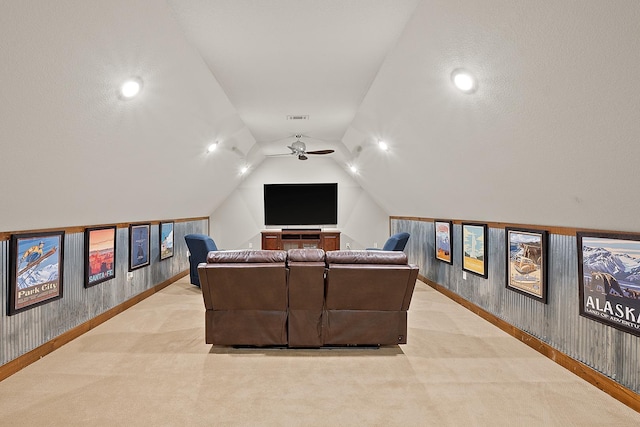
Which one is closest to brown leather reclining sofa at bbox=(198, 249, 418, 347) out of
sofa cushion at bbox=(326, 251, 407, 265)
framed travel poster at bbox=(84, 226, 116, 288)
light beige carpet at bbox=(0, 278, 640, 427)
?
sofa cushion at bbox=(326, 251, 407, 265)

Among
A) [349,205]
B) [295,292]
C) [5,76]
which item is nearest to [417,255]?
[349,205]

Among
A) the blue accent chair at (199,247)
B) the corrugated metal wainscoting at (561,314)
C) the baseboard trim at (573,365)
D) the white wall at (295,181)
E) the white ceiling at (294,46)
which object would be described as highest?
the white ceiling at (294,46)

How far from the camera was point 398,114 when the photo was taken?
4957 millimetres

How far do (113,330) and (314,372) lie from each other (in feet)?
8.92

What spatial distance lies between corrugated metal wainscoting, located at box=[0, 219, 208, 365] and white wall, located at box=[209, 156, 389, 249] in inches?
157

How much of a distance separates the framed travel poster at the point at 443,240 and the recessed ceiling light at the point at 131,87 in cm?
490

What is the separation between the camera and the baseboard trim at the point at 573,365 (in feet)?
9.10

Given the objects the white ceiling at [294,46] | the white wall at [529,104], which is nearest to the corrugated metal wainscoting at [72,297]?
the white ceiling at [294,46]

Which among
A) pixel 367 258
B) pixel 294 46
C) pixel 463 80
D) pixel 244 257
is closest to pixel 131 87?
pixel 294 46

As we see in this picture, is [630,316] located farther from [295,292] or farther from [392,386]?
[295,292]

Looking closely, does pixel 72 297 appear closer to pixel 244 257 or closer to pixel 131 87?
pixel 244 257

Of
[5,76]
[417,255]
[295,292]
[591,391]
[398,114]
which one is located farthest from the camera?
[417,255]

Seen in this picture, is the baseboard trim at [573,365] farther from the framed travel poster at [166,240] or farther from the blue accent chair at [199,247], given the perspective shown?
the framed travel poster at [166,240]

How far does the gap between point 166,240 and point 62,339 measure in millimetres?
3220
